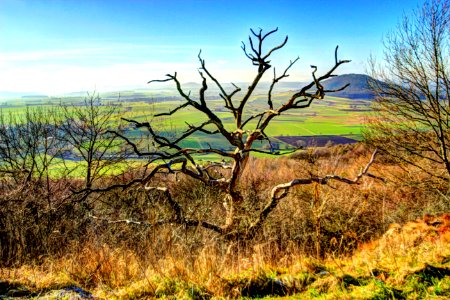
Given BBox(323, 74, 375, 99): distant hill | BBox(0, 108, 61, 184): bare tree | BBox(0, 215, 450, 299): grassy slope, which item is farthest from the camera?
BBox(323, 74, 375, 99): distant hill

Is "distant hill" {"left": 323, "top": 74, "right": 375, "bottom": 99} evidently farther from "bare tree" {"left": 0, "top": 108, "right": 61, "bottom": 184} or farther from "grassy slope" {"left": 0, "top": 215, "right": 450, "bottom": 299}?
"grassy slope" {"left": 0, "top": 215, "right": 450, "bottom": 299}

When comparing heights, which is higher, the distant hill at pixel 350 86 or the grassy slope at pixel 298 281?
the distant hill at pixel 350 86

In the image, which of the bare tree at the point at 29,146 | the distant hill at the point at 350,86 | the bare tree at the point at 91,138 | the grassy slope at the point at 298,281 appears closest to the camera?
the grassy slope at the point at 298,281

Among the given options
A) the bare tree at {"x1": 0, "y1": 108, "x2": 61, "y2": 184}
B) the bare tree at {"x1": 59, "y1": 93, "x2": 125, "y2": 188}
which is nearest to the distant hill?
the bare tree at {"x1": 59, "y1": 93, "x2": 125, "y2": 188}

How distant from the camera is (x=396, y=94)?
14.4 m

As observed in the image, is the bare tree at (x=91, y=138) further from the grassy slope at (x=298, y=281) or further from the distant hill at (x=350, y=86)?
the distant hill at (x=350, y=86)

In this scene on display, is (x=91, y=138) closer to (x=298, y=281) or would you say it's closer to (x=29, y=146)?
(x=29, y=146)

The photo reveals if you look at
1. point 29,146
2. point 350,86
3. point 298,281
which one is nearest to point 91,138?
point 29,146

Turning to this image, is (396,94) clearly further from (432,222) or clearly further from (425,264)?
(425,264)

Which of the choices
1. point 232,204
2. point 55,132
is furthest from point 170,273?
point 55,132

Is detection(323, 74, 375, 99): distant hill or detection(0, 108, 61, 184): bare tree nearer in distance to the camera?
detection(0, 108, 61, 184): bare tree

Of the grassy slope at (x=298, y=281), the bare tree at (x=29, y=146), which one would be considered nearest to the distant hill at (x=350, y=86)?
the bare tree at (x=29, y=146)

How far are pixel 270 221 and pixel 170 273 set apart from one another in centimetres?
559

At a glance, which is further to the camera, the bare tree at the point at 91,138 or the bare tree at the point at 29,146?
the bare tree at the point at 91,138
